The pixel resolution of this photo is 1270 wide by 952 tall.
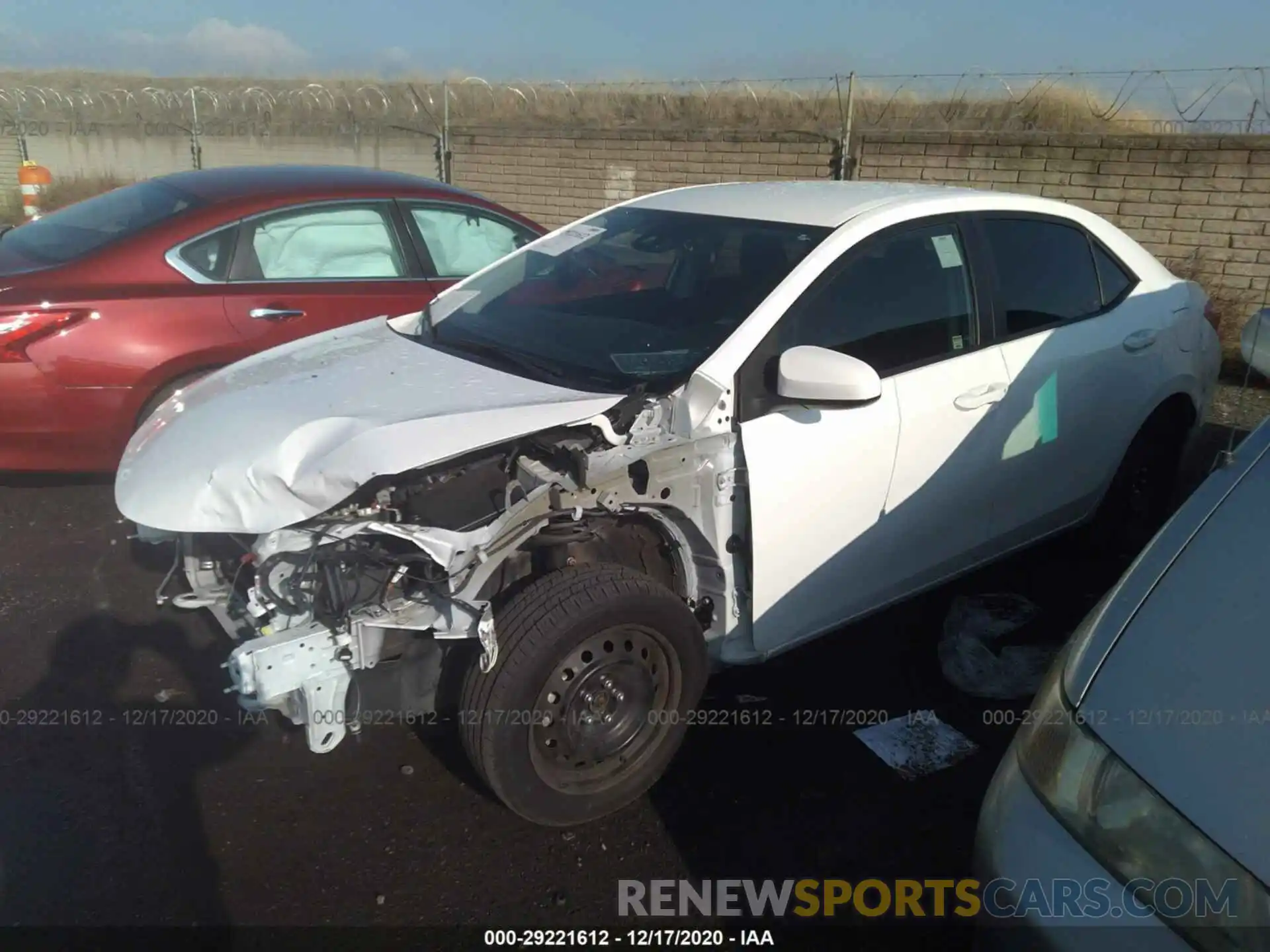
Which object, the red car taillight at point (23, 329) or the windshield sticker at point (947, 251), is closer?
the windshield sticker at point (947, 251)

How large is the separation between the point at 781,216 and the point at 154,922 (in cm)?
277

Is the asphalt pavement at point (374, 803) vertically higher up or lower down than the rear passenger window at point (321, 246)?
lower down

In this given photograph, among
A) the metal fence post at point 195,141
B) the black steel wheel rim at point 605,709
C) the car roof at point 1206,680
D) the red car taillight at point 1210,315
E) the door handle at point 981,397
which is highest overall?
the metal fence post at point 195,141

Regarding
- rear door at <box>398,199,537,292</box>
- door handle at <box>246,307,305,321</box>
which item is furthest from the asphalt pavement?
rear door at <box>398,199,537,292</box>

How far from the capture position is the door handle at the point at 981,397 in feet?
10.4

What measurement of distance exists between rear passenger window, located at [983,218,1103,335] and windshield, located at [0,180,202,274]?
12.3ft

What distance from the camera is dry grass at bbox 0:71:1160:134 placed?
1134cm

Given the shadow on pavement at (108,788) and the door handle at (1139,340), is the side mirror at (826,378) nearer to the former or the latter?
the door handle at (1139,340)

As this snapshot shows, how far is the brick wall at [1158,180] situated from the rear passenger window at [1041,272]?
5.30m

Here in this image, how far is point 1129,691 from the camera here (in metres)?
1.70

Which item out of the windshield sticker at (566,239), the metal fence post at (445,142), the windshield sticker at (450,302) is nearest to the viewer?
the windshield sticker at (450,302)

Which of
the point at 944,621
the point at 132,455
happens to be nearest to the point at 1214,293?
the point at 944,621

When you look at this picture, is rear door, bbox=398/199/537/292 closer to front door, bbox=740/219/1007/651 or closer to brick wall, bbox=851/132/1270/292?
front door, bbox=740/219/1007/651

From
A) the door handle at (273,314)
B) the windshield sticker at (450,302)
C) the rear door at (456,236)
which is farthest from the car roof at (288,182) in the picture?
the windshield sticker at (450,302)
